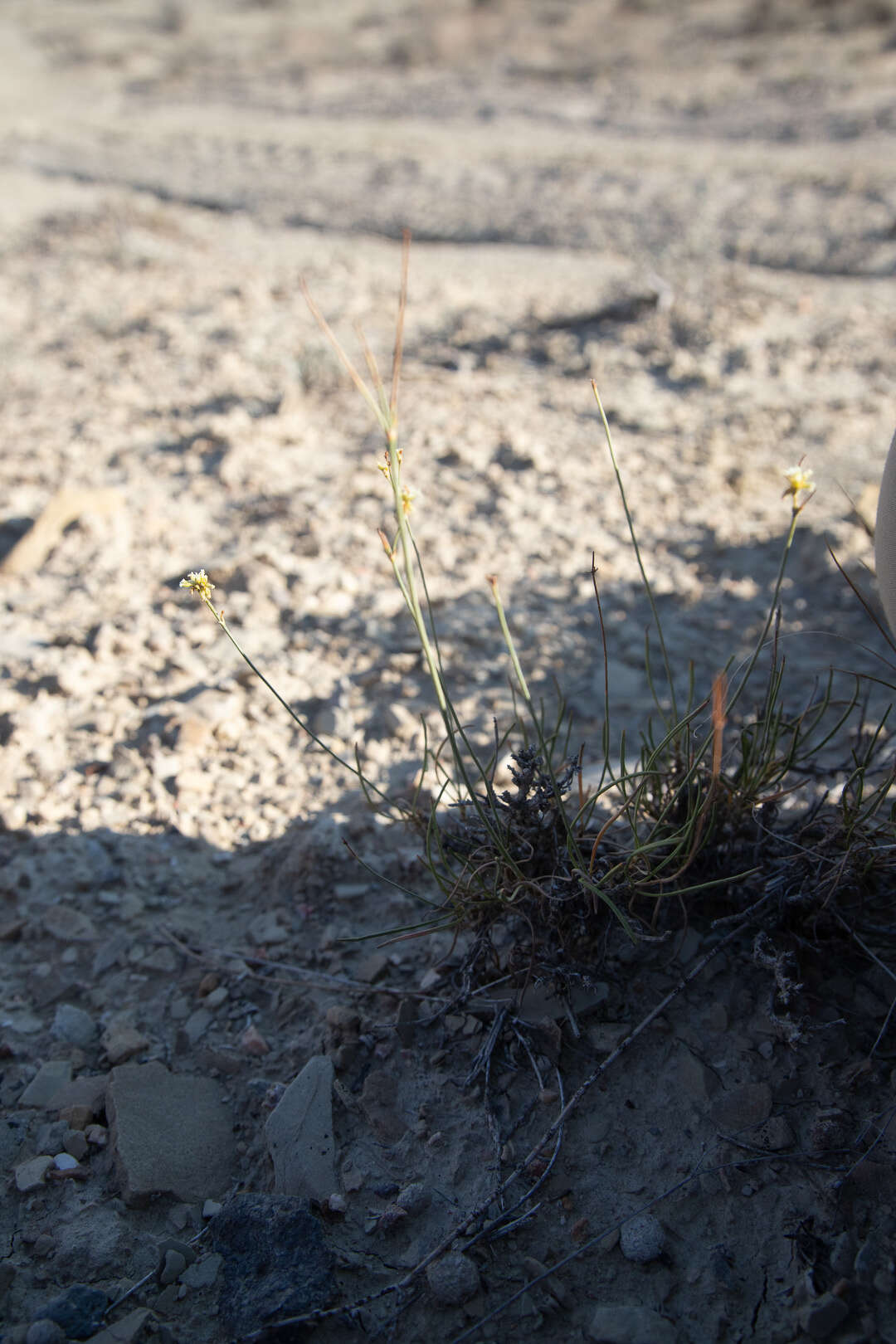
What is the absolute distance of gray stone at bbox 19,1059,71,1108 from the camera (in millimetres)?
1507

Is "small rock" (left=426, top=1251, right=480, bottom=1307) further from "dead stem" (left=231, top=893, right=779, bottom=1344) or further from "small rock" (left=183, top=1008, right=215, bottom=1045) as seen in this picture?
"small rock" (left=183, top=1008, right=215, bottom=1045)

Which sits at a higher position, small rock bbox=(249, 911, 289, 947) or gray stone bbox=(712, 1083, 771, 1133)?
gray stone bbox=(712, 1083, 771, 1133)

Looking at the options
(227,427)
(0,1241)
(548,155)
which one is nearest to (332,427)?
(227,427)

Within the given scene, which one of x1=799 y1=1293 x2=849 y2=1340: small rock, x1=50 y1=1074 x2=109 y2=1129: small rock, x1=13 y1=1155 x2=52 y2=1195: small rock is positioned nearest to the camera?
x1=799 y1=1293 x2=849 y2=1340: small rock

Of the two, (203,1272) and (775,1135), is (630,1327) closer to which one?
(775,1135)

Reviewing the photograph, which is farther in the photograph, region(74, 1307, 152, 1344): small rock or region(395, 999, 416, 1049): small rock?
region(395, 999, 416, 1049): small rock

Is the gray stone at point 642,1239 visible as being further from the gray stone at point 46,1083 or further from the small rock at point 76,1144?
the gray stone at point 46,1083

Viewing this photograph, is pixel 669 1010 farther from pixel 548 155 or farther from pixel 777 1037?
pixel 548 155

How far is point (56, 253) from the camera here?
548 cm

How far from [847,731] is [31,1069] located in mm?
1797

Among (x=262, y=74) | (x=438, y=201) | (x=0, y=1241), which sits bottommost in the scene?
(x=0, y=1241)

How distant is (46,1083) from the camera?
1.53 m

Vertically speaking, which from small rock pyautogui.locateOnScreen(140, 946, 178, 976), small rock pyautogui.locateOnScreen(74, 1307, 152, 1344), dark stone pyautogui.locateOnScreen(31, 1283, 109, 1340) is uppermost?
small rock pyautogui.locateOnScreen(140, 946, 178, 976)

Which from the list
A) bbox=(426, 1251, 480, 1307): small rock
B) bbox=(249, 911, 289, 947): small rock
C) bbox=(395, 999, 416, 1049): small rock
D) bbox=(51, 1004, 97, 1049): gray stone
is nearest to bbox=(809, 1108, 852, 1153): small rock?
bbox=(426, 1251, 480, 1307): small rock
